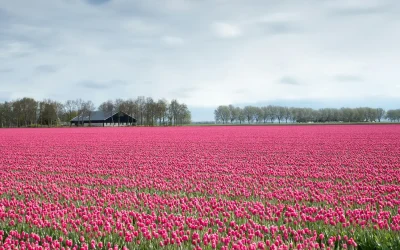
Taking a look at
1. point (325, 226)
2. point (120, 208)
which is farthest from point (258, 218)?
point (120, 208)

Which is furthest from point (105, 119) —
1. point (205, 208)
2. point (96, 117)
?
point (205, 208)

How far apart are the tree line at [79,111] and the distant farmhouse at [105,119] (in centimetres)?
143

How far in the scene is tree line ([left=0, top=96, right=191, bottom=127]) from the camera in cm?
13412

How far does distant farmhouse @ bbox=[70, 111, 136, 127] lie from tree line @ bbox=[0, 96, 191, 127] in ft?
4.69

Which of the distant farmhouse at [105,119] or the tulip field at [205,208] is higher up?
the distant farmhouse at [105,119]

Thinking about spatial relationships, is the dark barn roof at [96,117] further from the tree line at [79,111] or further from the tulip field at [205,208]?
the tulip field at [205,208]

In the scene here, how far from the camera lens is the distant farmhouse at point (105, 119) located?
13985cm

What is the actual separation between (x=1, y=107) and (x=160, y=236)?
154843 millimetres

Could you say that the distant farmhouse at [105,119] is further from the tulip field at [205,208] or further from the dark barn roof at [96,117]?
the tulip field at [205,208]

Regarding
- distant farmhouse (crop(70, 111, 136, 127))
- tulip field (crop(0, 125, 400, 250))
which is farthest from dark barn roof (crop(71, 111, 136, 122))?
tulip field (crop(0, 125, 400, 250))

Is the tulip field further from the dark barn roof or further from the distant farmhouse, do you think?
the dark barn roof

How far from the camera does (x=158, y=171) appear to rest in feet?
49.7

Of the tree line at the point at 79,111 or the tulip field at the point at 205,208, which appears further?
the tree line at the point at 79,111

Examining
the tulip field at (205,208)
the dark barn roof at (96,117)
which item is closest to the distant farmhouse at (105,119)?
the dark barn roof at (96,117)
